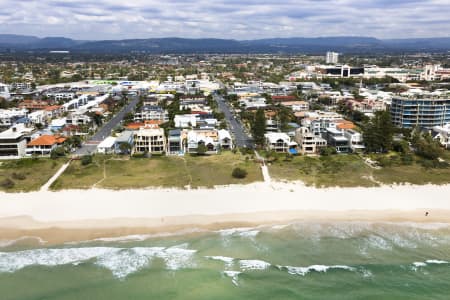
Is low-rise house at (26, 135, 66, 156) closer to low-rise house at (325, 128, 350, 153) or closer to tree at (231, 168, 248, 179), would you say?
tree at (231, 168, 248, 179)

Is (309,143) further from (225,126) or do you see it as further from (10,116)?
(10,116)

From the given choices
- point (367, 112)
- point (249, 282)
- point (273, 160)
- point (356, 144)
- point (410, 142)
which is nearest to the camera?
point (249, 282)

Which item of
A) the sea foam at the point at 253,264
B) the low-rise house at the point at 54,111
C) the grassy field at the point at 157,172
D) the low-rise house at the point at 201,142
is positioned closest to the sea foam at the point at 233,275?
the sea foam at the point at 253,264

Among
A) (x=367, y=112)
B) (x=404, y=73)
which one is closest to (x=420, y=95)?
(x=367, y=112)

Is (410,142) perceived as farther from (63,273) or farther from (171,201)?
(63,273)

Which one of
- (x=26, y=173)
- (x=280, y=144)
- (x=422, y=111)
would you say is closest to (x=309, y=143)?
(x=280, y=144)

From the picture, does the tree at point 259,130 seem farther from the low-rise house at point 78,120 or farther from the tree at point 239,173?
the low-rise house at point 78,120
